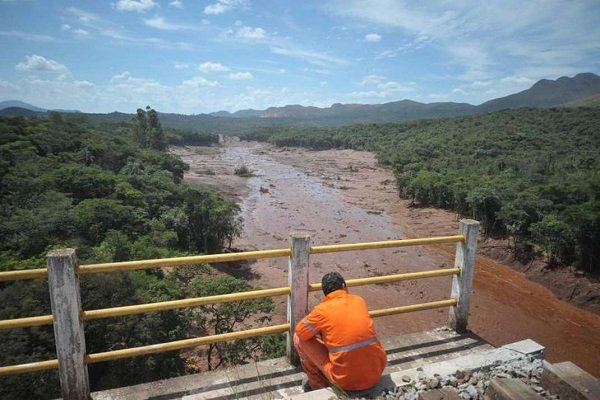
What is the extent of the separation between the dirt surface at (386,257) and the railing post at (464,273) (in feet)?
25.2

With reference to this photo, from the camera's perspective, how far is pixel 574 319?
12680 mm

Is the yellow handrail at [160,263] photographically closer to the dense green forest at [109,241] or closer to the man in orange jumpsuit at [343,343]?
the man in orange jumpsuit at [343,343]

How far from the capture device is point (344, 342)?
3129 mm

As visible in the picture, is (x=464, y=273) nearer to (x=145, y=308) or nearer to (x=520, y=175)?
(x=145, y=308)

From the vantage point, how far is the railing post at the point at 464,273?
435 centimetres

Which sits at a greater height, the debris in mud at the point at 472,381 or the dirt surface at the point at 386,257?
the debris in mud at the point at 472,381

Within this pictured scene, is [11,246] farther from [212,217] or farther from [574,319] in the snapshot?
[574,319]

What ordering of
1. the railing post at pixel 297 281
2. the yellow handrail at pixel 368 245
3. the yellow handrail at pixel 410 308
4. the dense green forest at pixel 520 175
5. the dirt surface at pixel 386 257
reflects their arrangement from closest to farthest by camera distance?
the railing post at pixel 297 281, the yellow handrail at pixel 368 245, the yellow handrail at pixel 410 308, the dirt surface at pixel 386 257, the dense green forest at pixel 520 175

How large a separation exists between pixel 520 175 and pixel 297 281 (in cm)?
2588

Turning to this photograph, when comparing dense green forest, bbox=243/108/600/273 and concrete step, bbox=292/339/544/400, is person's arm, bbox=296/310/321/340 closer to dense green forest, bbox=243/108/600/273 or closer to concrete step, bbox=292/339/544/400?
concrete step, bbox=292/339/544/400

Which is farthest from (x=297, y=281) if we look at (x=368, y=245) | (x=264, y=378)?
(x=264, y=378)

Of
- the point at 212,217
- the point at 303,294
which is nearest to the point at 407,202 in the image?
the point at 212,217

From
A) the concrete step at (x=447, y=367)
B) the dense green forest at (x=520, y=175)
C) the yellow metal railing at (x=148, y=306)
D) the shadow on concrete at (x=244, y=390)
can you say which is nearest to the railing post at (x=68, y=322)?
the yellow metal railing at (x=148, y=306)

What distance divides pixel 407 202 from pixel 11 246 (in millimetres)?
23139
